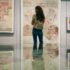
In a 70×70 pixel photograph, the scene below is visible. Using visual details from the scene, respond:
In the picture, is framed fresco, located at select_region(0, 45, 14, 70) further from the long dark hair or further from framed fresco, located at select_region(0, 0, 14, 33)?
framed fresco, located at select_region(0, 0, 14, 33)

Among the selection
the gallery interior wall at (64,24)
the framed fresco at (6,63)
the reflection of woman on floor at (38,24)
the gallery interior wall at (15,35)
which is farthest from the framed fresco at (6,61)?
the gallery interior wall at (64,24)

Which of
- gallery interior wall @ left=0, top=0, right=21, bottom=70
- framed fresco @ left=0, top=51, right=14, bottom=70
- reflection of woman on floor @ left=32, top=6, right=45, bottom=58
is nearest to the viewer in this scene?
framed fresco @ left=0, top=51, right=14, bottom=70

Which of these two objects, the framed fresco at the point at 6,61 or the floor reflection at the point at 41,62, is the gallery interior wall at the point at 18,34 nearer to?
the framed fresco at the point at 6,61

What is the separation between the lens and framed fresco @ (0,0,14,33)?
607 centimetres

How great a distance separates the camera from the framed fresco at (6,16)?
6.07m

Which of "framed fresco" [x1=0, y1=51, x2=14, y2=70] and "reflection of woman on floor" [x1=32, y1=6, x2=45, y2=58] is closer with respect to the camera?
"framed fresco" [x1=0, y1=51, x2=14, y2=70]

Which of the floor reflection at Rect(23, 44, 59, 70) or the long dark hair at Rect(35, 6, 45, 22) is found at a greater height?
the long dark hair at Rect(35, 6, 45, 22)

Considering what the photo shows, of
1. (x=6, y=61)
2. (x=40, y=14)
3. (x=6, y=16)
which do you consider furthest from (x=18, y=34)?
(x=6, y=61)

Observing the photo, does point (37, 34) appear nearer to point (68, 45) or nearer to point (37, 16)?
point (37, 16)

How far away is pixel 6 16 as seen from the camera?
6.10m

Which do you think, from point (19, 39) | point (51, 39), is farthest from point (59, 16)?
point (19, 39)

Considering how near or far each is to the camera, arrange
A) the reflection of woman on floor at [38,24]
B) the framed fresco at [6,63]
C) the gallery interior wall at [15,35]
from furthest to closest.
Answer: the gallery interior wall at [15,35], the reflection of woman on floor at [38,24], the framed fresco at [6,63]

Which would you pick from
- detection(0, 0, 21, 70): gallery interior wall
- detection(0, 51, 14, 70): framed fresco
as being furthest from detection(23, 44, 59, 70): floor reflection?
detection(0, 0, 21, 70): gallery interior wall

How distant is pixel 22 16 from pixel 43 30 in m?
0.62
